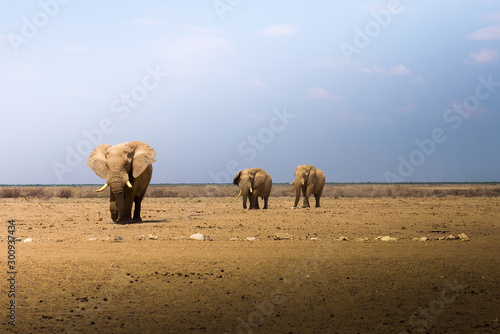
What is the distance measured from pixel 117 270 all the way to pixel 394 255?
19.9 ft

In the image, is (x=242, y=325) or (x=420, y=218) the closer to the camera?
(x=242, y=325)

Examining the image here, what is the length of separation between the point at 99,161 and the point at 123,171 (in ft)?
4.75

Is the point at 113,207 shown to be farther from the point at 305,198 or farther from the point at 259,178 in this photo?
the point at 305,198

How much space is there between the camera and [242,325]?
335 inches

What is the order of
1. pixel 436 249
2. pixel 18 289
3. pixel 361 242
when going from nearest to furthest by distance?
pixel 18 289 → pixel 436 249 → pixel 361 242

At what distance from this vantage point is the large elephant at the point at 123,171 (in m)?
22.3

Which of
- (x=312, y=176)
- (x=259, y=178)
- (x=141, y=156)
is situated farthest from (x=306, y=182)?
(x=141, y=156)

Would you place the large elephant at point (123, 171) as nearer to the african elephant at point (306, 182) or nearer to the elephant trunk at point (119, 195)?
the elephant trunk at point (119, 195)

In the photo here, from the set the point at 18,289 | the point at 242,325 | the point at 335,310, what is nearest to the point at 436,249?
the point at 335,310

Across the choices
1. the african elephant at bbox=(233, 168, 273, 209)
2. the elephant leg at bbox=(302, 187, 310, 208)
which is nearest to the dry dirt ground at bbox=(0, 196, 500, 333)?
the african elephant at bbox=(233, 168, 273, 209)

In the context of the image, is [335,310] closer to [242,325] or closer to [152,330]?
[242,325]

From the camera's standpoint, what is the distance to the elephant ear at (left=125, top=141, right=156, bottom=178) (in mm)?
23000

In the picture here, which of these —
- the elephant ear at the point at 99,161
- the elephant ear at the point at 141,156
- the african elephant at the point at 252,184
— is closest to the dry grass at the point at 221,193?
the african elephant at the point at 252,184

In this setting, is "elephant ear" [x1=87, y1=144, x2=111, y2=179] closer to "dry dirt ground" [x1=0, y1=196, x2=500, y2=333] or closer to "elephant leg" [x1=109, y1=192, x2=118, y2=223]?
"elephant leg" [x1=109, y1=192, x2=118, y2=223]
